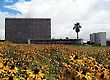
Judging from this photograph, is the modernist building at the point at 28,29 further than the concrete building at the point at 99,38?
No

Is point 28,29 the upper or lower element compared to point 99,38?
upper

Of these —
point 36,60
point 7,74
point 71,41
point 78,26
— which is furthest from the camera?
point 71,41

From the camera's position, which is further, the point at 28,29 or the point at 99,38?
the point at 99,38

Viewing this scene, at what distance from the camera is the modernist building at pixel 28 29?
16000cm

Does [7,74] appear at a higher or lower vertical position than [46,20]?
lower

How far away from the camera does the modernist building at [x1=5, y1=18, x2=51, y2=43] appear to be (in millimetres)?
160000

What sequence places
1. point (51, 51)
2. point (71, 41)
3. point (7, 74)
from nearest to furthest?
point (7, 74), point (51, 51), point (71, 41)

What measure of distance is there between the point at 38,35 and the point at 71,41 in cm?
1649

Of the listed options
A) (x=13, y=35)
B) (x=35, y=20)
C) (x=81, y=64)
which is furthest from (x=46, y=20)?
(x=81, y=64)

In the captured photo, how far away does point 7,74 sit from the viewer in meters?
5.84

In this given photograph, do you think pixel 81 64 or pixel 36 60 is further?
pixel 36 60

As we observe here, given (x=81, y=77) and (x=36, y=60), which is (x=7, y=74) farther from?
(x=36, y=60)

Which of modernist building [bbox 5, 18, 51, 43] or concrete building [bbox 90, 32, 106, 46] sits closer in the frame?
→ modernist building [bbox 5, 18, 51, 43]

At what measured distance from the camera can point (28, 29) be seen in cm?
16100
